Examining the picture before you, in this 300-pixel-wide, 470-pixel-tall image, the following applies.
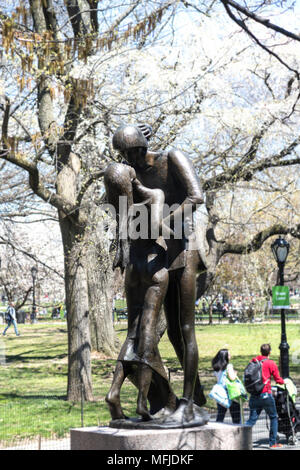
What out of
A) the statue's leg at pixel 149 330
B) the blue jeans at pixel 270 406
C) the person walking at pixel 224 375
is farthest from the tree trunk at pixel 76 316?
the statue's leg at pixel 149 330

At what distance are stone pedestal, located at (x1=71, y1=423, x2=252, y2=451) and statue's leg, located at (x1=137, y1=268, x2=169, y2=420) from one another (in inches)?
13.0

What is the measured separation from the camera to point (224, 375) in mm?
11188

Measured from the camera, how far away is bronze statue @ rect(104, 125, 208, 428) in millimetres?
6480

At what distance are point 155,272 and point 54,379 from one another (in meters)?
14.6

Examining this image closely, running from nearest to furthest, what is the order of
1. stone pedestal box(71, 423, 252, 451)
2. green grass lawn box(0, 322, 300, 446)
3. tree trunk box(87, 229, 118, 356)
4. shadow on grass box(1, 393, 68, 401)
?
1. stone pedestal box(71, 423, 252, 451)
2. green grass lawn box(0, 322, 300, 446)
3. shadow on grass box(1, 393, 68, 401)
4. tree trunk box(87, 229, 118, 356)

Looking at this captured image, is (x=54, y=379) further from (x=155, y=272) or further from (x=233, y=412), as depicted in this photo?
(x=155, y=272)

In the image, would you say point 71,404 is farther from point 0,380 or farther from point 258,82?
point 258,82

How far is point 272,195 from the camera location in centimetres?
2806

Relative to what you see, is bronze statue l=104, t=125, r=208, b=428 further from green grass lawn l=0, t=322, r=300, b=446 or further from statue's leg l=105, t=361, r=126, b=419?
green grass lawn l=0, t=322, r=300, b=446

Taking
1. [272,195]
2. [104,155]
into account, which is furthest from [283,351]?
[272,195]

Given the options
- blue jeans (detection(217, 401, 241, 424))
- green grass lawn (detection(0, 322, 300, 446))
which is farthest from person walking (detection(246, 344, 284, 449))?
green grass lawn (detection(0, 322, 300, 446))

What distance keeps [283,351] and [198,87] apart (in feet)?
21.6

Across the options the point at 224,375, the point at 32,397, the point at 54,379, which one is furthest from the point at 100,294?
the point at 224,375

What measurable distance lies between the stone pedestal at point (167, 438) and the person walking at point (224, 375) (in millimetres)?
4388
